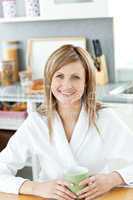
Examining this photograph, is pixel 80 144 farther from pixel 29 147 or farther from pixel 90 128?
pixel 29 147

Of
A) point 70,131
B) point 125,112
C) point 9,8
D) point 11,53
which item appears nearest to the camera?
point 70,131

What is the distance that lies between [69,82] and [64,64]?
0.08 m

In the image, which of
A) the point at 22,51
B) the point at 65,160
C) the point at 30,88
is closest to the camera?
the point at 65,160

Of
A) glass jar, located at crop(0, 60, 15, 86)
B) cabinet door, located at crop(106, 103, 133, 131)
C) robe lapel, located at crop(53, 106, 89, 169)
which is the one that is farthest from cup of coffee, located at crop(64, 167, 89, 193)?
glass jar, located at crop(0, 60, 15, 86)

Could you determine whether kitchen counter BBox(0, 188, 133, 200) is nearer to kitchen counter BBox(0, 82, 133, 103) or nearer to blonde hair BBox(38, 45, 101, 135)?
blonde hair BBox(38, 45, 101, 135)

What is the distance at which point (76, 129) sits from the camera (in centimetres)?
174

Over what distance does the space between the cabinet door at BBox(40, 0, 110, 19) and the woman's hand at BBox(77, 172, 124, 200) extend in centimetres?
144

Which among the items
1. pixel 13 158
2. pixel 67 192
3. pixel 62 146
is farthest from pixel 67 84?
pixel 67 192

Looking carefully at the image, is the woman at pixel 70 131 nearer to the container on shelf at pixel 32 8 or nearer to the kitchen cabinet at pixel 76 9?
the kitchen cabinet at pixel 76 9

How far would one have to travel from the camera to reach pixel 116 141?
172cm

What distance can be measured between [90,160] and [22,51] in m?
1.84

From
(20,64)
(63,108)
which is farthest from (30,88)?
(63,108)

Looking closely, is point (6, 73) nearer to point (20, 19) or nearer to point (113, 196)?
point (20, 19)

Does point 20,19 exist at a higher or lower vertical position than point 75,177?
higher
